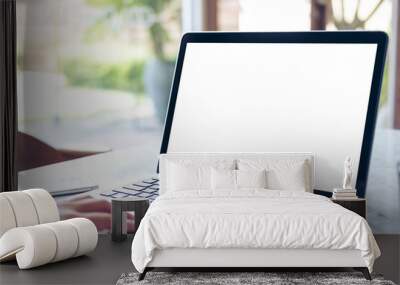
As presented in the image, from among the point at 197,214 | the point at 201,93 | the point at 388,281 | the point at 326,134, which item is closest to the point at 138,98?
the point at 201,93

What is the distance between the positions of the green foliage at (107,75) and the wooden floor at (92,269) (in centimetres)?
177

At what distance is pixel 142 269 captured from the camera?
212 inches

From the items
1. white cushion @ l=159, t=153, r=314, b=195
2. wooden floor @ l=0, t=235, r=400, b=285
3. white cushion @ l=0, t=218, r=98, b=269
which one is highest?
white cushion @ l=159, t=153, r=314, b=195

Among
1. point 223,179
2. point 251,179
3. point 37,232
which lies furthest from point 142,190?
point 37,232

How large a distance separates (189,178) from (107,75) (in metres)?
1.52

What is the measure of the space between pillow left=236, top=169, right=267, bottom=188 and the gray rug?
1413mm

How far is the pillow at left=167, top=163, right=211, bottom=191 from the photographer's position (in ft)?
22.9

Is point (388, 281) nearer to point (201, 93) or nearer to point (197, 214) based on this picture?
point (197, 214)

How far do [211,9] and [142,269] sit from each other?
10.7ft

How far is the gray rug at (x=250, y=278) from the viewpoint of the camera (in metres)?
5.27

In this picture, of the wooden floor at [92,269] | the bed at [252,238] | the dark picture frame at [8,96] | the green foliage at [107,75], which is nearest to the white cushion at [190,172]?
the wooden floor at [92,269]

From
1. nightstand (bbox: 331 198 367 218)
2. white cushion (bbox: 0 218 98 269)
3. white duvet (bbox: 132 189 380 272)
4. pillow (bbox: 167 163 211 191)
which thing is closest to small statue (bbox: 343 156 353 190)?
nightstand (bbox: 331 198 367 218)

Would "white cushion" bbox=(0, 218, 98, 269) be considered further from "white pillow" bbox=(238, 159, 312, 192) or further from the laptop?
"white pillow" bbox=(238, 159, 312, 192)

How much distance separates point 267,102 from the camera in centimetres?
761
